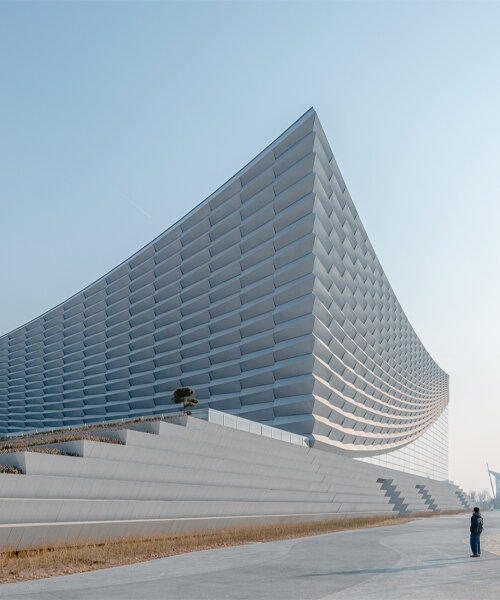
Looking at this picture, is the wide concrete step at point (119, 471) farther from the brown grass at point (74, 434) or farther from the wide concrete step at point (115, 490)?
the brown grass at point (74, 434)

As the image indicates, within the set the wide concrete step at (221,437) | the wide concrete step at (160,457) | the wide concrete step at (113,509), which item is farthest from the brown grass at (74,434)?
the wide concrete step at (113,509)

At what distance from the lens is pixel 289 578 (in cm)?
1353

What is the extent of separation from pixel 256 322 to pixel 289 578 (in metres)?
41.0

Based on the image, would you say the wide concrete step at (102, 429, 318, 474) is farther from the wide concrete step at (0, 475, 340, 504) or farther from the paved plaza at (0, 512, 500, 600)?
the paved plaza at (0, 512, 500, 600)

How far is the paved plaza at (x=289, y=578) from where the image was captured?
11.4 metres

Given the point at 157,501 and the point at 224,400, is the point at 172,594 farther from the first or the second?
the point at 224,400

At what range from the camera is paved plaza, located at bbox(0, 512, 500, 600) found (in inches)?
448

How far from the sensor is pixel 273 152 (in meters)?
55.9

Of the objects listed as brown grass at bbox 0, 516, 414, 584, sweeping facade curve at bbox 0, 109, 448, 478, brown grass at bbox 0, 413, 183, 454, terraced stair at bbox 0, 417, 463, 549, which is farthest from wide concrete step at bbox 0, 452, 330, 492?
sweeping facade curve at bbox 0, 109, 448, 478

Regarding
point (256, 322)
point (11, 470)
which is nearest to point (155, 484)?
point (11, 470)

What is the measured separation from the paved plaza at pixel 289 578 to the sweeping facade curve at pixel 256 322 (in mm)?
30717

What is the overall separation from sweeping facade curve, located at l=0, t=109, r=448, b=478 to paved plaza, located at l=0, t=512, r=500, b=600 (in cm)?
3072

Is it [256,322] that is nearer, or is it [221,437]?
[221,437]

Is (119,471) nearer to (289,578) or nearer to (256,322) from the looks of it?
(289,578)
